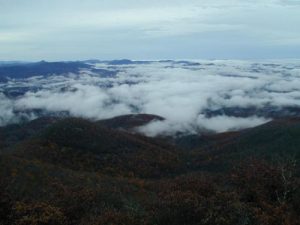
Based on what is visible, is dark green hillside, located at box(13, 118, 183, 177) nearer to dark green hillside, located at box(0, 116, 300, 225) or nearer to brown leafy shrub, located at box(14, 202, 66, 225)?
→ dark green hillside, located at box(0, 116, 300, 225)

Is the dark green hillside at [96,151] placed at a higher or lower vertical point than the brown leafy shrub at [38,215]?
lower

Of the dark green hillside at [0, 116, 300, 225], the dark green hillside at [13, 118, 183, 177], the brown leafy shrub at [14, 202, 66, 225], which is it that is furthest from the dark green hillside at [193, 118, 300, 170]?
the brown leafy shrub at [14, 202, 66, 225]

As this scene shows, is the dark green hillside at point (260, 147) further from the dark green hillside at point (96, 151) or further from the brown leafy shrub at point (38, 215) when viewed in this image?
the brown leafy shrub at point (38, 215)

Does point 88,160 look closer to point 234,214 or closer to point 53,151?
point 53,151

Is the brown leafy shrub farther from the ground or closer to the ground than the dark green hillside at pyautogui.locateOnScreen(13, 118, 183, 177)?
farther from the ground

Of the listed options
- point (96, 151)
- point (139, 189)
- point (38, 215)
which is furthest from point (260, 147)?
point (38, 215)

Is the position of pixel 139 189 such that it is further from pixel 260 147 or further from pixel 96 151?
pixel 260 147

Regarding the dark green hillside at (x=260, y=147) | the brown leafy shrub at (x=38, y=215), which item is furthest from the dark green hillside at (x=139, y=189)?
the dark green hillside at (x=260, y=147)

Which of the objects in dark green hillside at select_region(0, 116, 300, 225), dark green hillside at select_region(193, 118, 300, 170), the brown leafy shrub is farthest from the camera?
dark green hillside at select_region(193, 118, 300, 170)

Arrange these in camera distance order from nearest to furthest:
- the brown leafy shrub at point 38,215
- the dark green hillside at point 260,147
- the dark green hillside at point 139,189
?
1. the dark green hillside at point 139,189
2. the brown leafy shrub at point 38,215
3. the dark green hillside at point 260,147

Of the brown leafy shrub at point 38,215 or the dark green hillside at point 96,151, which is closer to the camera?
the brown leafy shrub at point 38,215

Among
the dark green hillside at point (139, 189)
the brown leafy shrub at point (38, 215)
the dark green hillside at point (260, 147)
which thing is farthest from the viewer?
the dark green hillside at point (260, 147)
